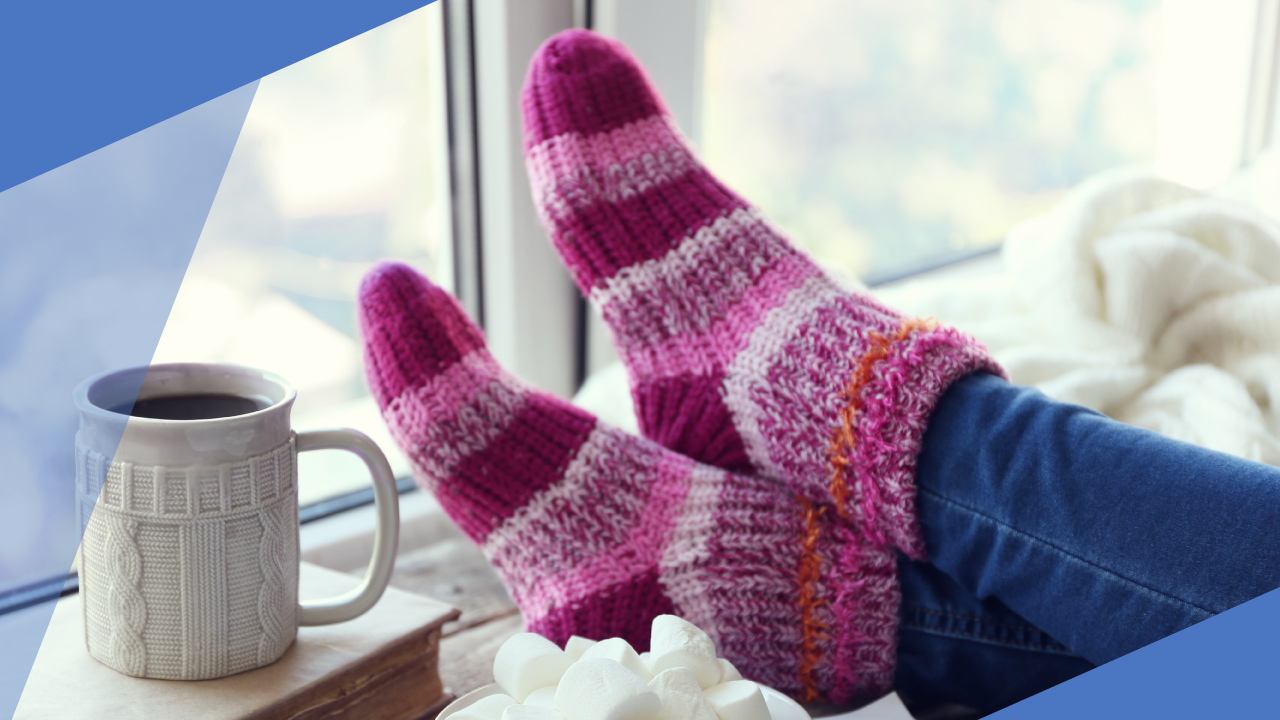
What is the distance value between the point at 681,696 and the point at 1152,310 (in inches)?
21.3

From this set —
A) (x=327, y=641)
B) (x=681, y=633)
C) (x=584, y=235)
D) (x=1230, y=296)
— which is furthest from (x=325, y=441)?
(x=1230, y=296)

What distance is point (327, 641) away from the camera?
502 millimetres

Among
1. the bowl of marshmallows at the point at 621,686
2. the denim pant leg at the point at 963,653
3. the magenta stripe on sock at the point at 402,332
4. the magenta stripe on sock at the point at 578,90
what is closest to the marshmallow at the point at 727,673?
the bowl of marshmallows at the point at 621,686

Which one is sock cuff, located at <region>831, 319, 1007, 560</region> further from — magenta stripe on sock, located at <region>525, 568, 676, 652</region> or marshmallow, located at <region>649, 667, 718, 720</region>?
marshmallow, located at <region>649, 667, 718, 720</region>

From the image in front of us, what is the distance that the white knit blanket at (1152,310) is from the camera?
68cm

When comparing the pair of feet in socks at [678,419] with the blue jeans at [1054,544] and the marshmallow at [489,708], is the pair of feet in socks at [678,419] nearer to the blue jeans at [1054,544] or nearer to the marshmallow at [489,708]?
the blue jeans at [1054,544]

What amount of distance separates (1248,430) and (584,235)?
0.45 meters

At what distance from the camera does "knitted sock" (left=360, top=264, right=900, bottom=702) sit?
609 mm

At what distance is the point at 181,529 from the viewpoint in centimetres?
43

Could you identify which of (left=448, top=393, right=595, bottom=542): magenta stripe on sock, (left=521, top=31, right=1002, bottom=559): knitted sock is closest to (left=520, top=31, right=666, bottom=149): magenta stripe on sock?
(left=521, top=31, right=1002, bottom=559): knitted sock

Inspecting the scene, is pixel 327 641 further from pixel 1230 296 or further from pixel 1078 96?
pixel 1078 96
